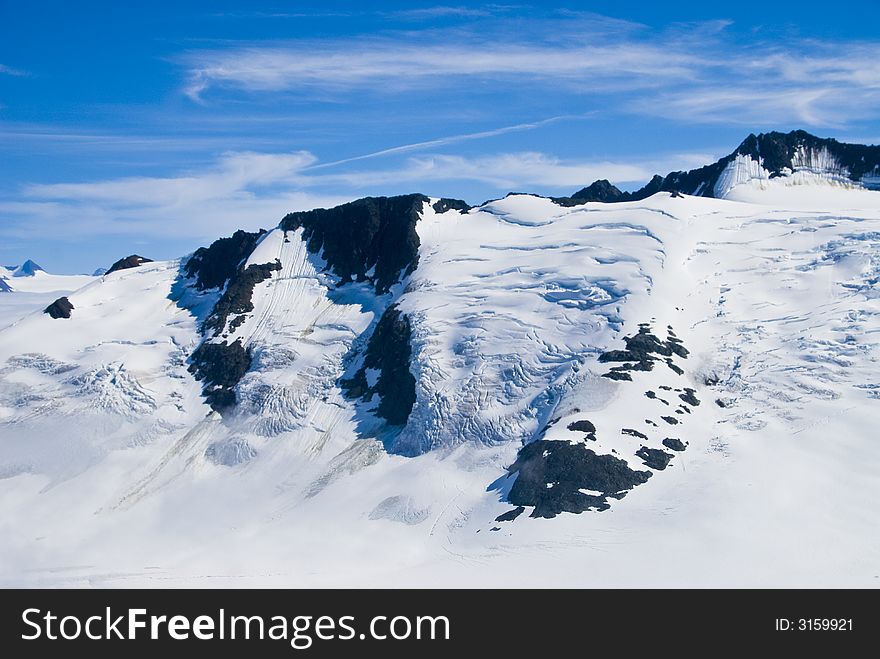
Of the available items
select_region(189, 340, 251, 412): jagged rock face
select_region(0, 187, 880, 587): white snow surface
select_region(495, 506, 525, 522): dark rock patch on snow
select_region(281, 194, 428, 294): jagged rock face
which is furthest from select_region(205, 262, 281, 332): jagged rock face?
select_region(495, 506, 525, 522): dark rock patch on snow

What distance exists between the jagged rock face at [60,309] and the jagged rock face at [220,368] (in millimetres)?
24481

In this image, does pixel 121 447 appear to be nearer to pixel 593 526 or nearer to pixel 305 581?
pixel 305 581

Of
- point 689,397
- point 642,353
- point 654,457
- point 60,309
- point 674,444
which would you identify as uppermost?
point 60,309

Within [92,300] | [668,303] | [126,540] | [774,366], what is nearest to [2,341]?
[92,300]

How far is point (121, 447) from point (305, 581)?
43.1m

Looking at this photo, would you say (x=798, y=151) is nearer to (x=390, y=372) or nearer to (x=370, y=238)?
(x=370, y=238)

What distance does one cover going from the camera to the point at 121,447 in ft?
343

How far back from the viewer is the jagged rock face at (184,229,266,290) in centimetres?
13450

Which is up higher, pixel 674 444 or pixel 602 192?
pixel 602 192

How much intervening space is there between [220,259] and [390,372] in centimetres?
4640

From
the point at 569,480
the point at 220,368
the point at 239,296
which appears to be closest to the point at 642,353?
the point at 569,480

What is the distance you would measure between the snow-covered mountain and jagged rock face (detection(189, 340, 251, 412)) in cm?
36

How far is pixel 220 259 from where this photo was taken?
13675 centimetres

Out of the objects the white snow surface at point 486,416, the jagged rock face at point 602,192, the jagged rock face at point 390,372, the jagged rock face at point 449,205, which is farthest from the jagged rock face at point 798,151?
the jagged rock face at point 390,372
